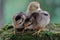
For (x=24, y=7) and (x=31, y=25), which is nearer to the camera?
(x=31, y=25)

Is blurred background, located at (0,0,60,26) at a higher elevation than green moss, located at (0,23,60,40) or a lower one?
higher

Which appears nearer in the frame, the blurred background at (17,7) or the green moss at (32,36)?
the green moss at (32,36)

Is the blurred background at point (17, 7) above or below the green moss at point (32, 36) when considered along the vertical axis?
above

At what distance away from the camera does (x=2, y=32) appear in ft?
5.33

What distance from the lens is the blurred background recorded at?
2.71m

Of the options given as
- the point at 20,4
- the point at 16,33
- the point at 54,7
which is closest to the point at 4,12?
the point at 20,4

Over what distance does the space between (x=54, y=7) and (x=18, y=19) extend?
1.36 meters

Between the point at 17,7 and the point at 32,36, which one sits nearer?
the point at 32,36

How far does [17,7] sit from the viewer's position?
9.22ft

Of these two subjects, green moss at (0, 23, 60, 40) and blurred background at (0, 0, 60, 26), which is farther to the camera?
blurred background at (0, 0, 60, 26)

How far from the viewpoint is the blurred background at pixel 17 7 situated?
2.71 meters

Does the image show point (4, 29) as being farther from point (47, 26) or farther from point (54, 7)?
point (54, 7)

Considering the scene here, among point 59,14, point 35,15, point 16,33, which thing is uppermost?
point 59,14

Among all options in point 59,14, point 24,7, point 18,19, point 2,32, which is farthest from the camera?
point 59,14
